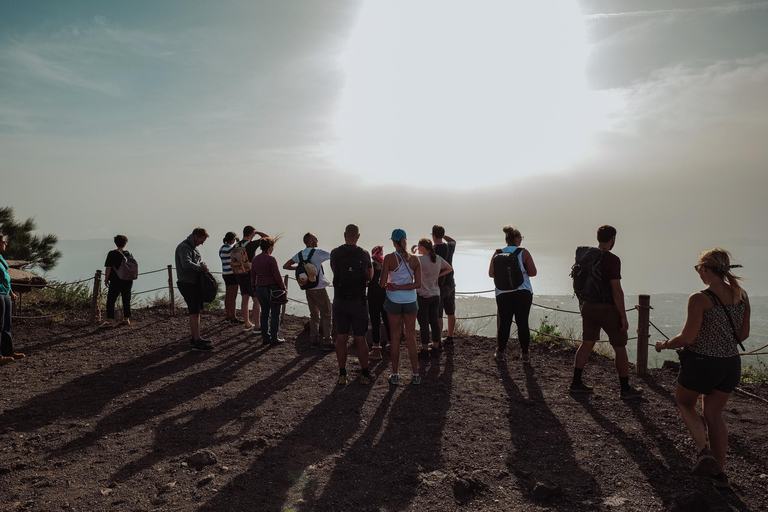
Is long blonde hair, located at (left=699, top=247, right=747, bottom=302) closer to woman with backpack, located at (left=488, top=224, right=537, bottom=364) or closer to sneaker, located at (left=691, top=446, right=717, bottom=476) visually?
sneaker, located at (left=691, top=446, right=717, bottom=476)

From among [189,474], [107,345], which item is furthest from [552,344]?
[107,345]

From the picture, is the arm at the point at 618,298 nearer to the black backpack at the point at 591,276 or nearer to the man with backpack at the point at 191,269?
the black backpack at the point at 591,276

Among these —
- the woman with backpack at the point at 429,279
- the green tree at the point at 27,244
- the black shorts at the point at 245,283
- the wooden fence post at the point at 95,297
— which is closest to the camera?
the woman with backpack at the point at 429,279

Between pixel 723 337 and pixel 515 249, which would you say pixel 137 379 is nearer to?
pixel 515 249

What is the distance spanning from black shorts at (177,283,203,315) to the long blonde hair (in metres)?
7.12

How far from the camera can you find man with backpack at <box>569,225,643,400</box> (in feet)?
18.2

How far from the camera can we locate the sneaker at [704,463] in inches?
153

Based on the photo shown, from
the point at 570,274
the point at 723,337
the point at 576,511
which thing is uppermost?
the point at 570,274

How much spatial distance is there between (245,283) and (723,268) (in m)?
7.97

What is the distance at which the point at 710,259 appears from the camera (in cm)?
372

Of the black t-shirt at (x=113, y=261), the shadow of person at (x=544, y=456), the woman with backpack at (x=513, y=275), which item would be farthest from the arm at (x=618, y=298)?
the black t-shirt at (x=113, y=261)

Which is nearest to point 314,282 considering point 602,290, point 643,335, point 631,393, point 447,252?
point 447,252

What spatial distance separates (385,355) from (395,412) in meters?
2.79

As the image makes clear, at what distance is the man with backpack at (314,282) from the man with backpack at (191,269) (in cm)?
150
